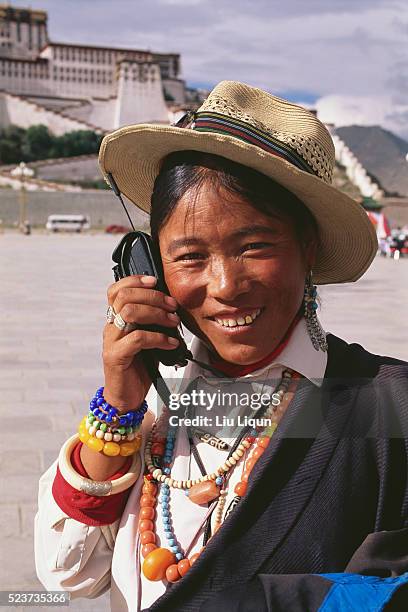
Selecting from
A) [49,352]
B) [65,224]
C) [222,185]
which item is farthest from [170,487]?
[65,224]

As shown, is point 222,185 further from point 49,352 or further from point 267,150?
point 49,352

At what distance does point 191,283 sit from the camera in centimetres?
113

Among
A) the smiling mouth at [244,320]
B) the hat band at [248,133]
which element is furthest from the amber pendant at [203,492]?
the hat band at [248,133]

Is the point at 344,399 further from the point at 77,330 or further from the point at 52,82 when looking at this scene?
the point at 52,82

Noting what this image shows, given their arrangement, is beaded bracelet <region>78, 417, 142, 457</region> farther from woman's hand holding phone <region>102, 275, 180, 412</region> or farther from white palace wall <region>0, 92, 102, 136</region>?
white palace wall <region>0, 92, 102, 136</region>

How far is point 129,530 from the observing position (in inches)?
46.3

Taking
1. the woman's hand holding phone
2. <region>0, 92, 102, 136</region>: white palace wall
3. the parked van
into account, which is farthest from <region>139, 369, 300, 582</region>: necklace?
<region>0, 92, 102, 136</region>: white palace wall

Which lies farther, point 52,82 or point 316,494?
point 52,82

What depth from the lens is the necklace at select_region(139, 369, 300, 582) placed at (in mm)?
1106

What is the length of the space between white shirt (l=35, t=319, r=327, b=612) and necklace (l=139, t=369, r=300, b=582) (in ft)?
0.04

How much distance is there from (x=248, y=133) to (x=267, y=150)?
3 centimetres

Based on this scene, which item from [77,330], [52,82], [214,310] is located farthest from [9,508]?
[52,82]

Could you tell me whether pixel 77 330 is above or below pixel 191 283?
below

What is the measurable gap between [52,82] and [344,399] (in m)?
55.6
